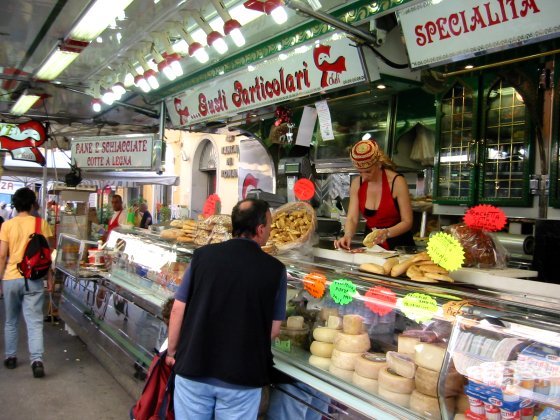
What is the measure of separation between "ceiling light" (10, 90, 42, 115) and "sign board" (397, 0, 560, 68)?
611cm

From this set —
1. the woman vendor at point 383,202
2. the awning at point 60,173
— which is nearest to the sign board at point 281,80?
the woman vendor at point 383,202

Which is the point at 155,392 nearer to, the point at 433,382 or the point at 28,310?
the point at 433,382

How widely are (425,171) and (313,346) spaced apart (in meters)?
3.69

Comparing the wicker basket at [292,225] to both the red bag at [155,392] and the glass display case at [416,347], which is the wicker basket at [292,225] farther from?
the red bag at [155,392]

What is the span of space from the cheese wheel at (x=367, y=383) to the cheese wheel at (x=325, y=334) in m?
0.31

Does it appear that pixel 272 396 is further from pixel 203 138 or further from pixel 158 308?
pixel 203 138

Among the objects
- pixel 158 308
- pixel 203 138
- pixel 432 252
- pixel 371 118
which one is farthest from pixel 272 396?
pixel 203 138

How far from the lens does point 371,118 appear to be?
639 cm

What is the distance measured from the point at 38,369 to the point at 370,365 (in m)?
3.75

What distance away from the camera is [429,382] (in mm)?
2064

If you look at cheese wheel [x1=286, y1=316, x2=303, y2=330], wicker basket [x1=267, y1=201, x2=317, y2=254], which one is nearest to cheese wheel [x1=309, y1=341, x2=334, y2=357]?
cheese wheel [x1=286, y1=316, x2=303, y2=330]

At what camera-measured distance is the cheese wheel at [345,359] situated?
98.0 inches

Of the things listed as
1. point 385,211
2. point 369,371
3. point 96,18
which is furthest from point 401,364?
point 96,18

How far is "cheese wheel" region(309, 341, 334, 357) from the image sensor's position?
8.75 ft
